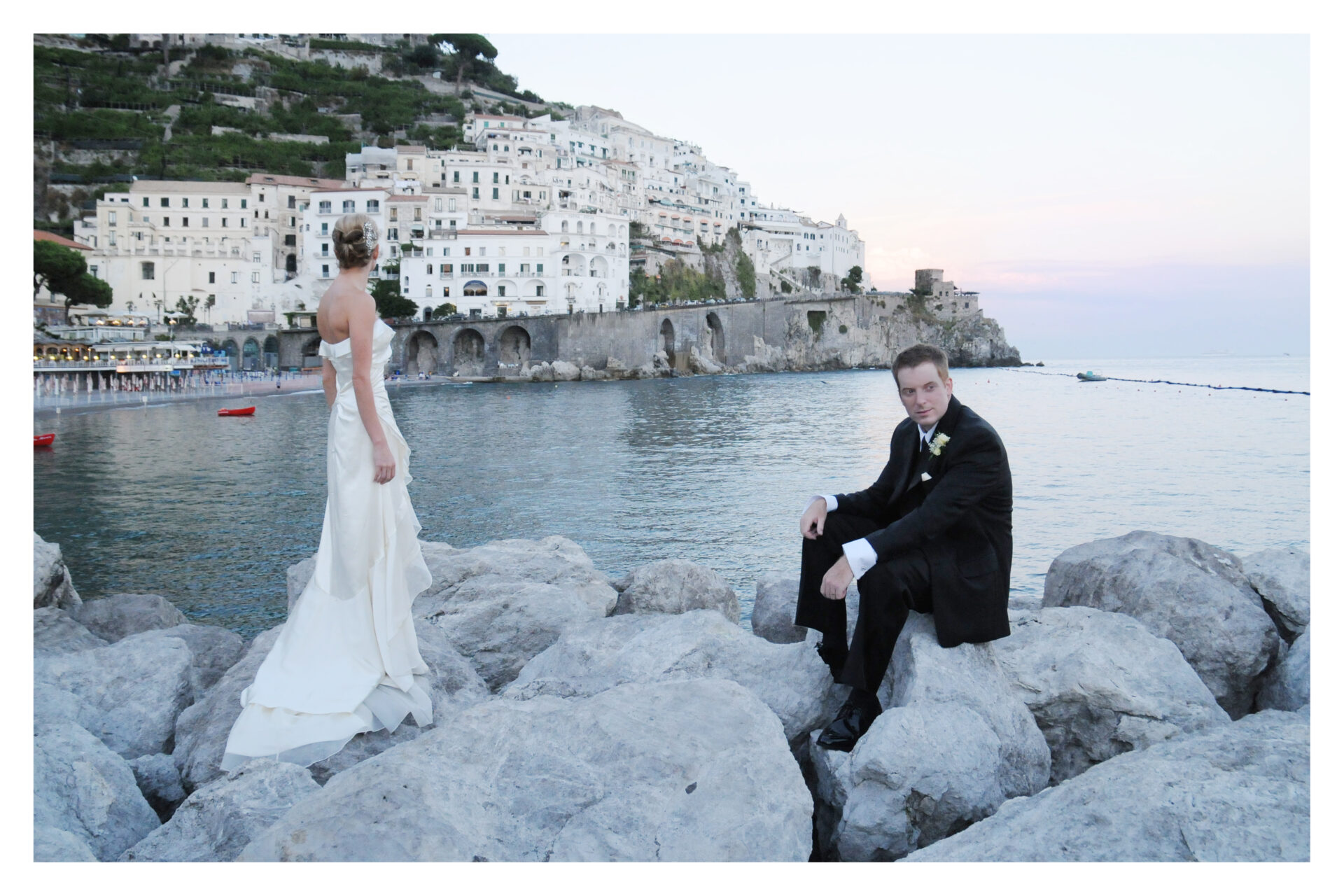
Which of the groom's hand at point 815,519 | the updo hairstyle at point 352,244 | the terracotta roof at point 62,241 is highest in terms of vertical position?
the terracotta roof at point 62,241

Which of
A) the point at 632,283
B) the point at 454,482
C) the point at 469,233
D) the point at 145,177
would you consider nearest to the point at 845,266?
the point at 632,283

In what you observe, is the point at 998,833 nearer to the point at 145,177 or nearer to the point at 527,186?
the point at 527,186

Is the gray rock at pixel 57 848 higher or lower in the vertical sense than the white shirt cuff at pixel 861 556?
lower

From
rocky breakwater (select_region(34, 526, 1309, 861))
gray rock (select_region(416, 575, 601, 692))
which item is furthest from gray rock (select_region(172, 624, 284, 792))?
gray rock (select_region(416, 575, 601, 692))

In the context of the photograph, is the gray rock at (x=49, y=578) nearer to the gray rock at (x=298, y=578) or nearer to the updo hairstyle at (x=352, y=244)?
the gray rock at (x=298, y=578)

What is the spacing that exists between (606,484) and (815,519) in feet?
48.0

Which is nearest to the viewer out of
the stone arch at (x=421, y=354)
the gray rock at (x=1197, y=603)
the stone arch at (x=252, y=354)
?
the gray rock at (x=1197, y=603)

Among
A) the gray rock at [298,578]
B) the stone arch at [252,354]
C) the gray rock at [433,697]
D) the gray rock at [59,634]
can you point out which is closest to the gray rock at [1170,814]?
the gray rock at [433,697]

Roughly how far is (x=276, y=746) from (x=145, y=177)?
86.4 m

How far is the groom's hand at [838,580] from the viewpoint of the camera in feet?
10.0

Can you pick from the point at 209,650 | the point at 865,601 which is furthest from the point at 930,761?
the point at 209,650

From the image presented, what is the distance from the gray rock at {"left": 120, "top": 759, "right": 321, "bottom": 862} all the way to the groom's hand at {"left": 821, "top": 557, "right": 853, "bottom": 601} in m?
1.68

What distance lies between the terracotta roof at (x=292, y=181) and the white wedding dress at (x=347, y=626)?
74.4 metres

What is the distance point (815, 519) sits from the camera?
11.0 ft
